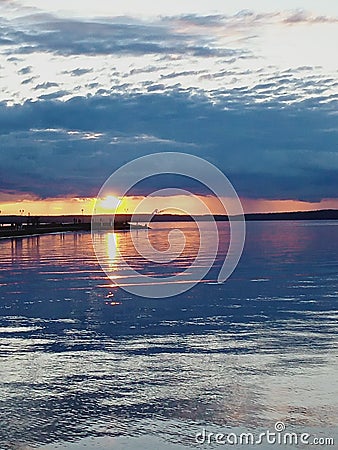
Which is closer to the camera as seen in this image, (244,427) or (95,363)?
(244,427)

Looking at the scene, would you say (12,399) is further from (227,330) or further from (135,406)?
(227,330)

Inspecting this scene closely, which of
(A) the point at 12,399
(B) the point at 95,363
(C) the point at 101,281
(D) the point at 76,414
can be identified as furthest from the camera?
(C) the point at 101,281

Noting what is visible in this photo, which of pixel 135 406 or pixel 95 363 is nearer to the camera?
pixel 135 406

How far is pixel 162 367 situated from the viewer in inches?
493

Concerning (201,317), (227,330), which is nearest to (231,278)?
(201,317)

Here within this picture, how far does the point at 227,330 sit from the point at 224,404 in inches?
236

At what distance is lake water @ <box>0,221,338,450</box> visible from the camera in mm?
9273

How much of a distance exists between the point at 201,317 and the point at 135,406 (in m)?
8.24

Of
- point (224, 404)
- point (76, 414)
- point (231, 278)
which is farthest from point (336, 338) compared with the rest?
point (231, 278)

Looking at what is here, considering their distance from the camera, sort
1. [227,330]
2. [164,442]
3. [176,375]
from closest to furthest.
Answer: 1. [164,442]
2. [176,375]
3. [227,330]

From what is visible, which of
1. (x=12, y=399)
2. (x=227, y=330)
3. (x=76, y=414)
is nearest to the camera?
(x=76, y=414)

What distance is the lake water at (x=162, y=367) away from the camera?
9273 mm

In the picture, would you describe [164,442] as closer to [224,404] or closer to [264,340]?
[224,404]

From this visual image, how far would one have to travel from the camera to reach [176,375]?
39.3 feet
